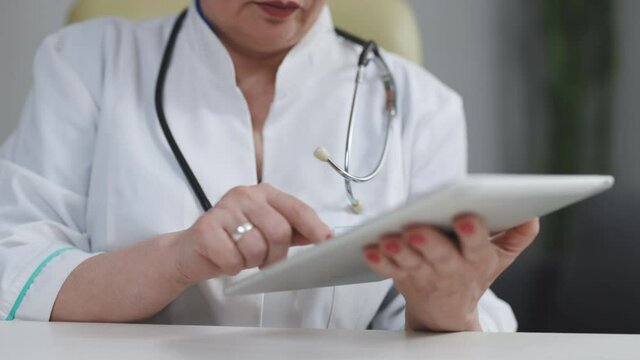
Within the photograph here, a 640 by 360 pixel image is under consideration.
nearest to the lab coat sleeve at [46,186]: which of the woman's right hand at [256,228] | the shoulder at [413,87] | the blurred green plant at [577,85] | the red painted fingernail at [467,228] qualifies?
the woman's right hand at [256,228]

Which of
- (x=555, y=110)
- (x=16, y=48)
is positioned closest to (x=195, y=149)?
(x=16, y=48)

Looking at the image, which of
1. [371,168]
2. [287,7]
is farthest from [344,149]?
[287,7]

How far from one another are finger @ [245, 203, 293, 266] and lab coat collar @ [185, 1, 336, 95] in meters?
0.41

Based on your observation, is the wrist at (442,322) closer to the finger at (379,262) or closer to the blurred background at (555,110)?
the finger at (379,262)

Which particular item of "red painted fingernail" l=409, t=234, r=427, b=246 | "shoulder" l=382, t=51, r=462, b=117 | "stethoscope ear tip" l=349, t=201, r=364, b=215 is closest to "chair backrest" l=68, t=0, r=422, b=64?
"shoulder" l=382, t=51, r=462, b=117

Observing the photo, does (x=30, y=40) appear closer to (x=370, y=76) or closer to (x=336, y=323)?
(x=370, y=76)

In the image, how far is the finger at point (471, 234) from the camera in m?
0.62

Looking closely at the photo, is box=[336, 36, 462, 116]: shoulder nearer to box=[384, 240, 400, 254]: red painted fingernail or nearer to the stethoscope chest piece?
the stethoscope chest piece

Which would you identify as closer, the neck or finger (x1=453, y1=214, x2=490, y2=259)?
finger (x1=453, y1=214, x2=490, y2=259)

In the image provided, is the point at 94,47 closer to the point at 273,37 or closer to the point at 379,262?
the point at 273,37

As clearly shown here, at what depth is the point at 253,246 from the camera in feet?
2.50

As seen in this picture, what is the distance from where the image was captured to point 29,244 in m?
0.97

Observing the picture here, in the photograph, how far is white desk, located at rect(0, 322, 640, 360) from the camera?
663 millimetres

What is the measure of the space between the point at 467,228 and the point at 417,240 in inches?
1.5
